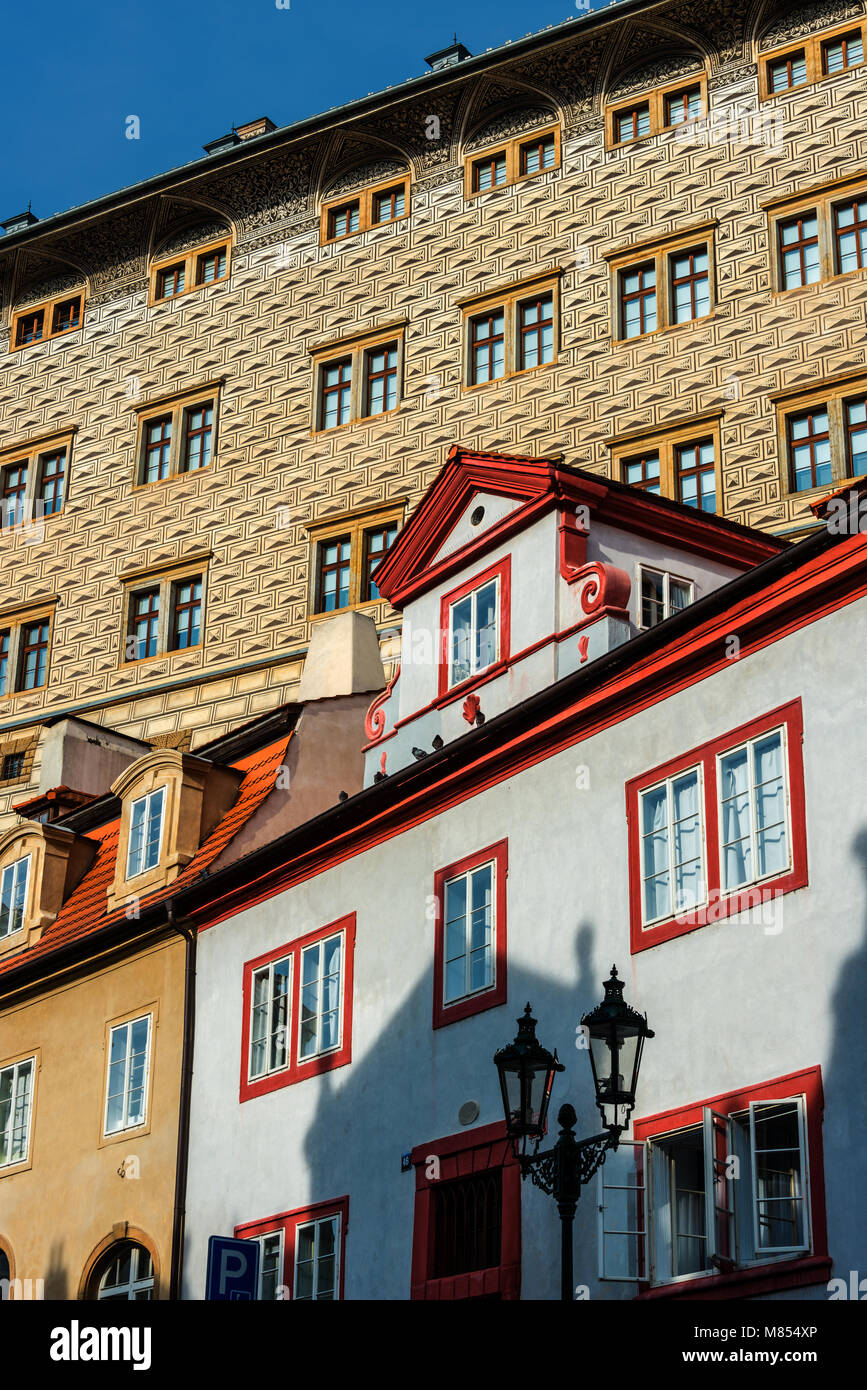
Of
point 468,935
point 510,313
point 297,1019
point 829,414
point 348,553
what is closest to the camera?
point 468,935

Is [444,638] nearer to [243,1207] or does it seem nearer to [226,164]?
[243,1207]

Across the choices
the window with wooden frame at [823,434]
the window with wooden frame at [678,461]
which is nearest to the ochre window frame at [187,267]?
the window with wooden frame at [678,461]

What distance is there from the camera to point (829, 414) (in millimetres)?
27391

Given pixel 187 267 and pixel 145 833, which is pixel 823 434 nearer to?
pixel 145 833

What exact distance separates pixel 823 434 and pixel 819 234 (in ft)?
9.85

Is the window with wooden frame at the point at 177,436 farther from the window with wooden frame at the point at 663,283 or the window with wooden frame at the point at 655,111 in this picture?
the window with wooden frame at the point at 655,111

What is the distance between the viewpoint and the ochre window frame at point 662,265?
29.4m

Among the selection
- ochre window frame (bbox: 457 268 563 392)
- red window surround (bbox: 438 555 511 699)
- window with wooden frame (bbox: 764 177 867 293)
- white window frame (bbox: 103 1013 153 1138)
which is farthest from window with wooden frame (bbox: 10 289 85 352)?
red window surround (bbox: 438 555 511 699)

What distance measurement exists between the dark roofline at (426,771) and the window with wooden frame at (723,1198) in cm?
318

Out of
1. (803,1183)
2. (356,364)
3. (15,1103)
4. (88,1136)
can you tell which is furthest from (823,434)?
(803,1183)

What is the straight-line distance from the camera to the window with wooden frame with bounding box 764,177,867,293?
28188 millimetres

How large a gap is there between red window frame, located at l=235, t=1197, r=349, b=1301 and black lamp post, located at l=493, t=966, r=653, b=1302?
4.75 metres

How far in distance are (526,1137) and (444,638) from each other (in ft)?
25.3

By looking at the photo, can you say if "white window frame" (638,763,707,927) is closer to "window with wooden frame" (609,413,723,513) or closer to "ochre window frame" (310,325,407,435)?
"window with wooden frame" (609,413,723,513)
